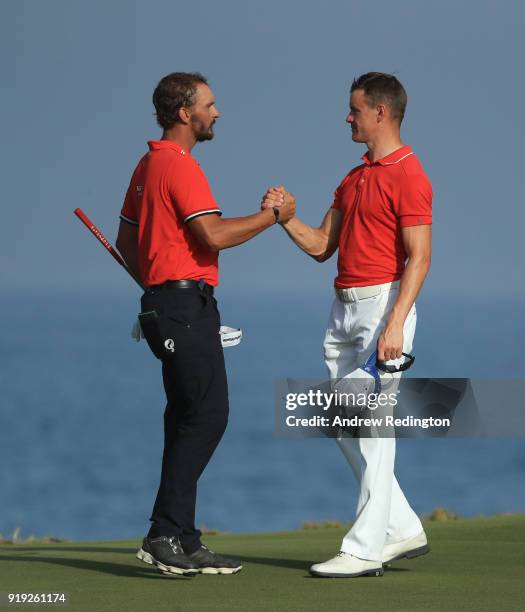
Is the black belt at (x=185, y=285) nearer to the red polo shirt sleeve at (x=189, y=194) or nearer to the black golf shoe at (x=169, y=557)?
the red polo shirt sleeve at (x=189, y=194)

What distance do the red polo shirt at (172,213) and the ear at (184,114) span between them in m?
0.13

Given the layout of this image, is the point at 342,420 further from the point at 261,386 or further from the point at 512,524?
the point at 261,386

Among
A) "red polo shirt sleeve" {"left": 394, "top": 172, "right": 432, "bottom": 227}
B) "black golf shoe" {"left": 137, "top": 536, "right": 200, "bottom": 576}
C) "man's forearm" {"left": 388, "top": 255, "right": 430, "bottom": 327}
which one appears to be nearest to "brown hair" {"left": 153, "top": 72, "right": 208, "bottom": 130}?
"red polo shirt sleeve" {"left": 394, "top": 172, "right": 432, "bottom": 227}

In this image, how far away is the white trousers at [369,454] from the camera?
765cm

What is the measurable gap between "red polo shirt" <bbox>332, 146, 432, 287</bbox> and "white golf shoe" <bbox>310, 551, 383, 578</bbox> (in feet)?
4.27

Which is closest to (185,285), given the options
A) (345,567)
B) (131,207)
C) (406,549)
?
(131,207)

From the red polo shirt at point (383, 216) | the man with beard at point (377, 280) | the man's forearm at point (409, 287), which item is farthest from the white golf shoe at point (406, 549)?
the red polo shirt at point (383, 216)

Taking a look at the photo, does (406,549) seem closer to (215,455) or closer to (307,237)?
(307,237)

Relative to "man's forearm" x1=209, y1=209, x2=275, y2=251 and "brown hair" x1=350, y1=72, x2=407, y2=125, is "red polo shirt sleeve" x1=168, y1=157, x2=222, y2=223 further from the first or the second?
"brown hair" x1=350, y1=72, x2=407, y2=125

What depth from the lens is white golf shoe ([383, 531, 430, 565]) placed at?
792cm

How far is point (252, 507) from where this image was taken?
56688 millimetres

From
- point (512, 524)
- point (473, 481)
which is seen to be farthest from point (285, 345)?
point (512, 524)

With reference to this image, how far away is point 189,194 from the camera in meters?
7.52

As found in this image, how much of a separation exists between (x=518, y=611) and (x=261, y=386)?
330 ft
